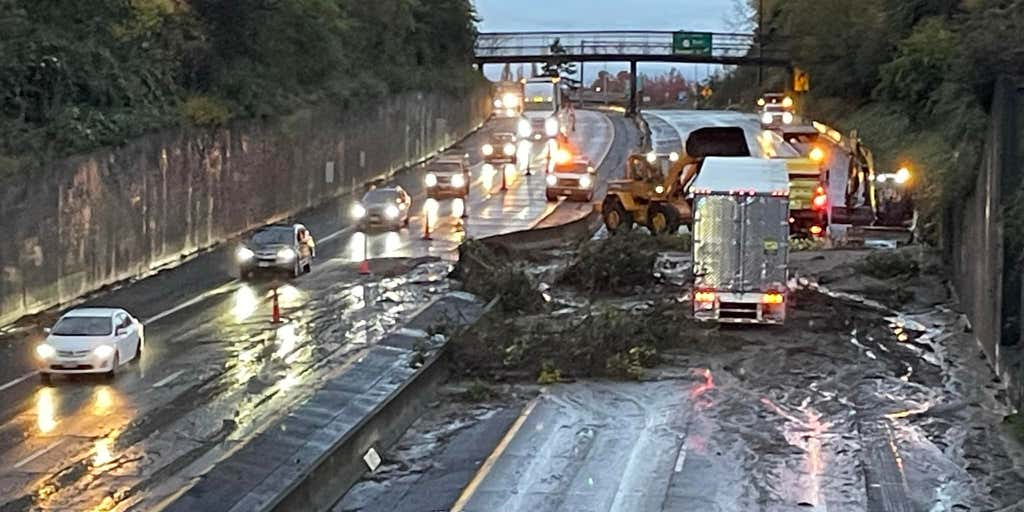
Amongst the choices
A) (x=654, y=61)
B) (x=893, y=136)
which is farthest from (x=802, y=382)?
(x=654, y=61)

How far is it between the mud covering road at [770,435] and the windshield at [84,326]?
8063mm

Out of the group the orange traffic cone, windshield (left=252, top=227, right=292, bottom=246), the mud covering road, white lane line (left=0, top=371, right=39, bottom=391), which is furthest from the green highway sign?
white lane line (left=0, top=371, right=39, bottom=391)

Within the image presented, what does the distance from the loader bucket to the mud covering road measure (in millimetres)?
13251

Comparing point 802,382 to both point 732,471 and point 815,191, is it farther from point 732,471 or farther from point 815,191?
point 815,191

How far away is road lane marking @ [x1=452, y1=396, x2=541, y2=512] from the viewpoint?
19.0 m

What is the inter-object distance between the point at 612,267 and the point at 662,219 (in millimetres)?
9251

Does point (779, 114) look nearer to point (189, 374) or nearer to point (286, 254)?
point (286, 254)

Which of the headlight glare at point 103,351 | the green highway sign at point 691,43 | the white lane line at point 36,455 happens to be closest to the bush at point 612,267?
the headlight glare at point 103,351

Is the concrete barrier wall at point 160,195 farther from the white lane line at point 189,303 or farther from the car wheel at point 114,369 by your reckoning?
the car wheel at point 114,369

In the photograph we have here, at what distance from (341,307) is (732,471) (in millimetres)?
17932

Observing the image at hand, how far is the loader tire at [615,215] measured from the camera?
48.2 m

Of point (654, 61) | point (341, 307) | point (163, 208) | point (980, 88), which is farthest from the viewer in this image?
point (654, 61)

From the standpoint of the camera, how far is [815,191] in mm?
46188

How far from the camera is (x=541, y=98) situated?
314 ft
